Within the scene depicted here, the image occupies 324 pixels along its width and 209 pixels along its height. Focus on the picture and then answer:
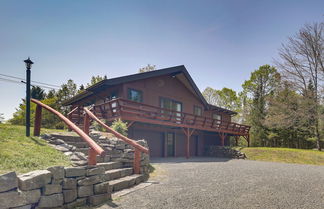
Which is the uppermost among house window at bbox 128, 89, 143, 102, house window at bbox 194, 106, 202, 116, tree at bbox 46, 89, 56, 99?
tree at bbox 46, 89, 56, 99

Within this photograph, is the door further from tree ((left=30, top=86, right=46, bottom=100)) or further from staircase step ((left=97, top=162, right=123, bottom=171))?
tree ((left=30, top=86, right=46, bottom=100))

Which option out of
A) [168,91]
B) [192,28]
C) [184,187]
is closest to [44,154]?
[184,187]

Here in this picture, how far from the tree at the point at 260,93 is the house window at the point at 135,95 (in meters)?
18.5

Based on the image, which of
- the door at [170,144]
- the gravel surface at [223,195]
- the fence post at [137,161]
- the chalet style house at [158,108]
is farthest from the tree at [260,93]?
the fence post at [137,161]

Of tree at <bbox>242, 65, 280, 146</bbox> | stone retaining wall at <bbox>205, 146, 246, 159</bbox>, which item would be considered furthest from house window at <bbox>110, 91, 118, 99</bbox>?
tree at <bbox>242, 65, 280, 146</bbox>

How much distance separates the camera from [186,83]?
1909 centimetres

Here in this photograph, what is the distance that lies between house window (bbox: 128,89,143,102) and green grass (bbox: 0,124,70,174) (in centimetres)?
796

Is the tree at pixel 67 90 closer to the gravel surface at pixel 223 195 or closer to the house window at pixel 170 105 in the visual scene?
the house window at pixel 170 105

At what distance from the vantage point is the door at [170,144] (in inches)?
647

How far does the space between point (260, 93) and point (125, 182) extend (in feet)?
97.8

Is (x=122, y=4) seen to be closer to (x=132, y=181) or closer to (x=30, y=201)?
(x=132, y=181)

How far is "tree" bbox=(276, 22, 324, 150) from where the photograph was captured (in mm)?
19984

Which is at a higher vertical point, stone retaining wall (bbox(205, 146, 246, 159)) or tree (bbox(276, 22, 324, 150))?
tree (bbox(276, 22, 324, 150))

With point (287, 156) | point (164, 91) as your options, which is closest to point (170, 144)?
point (164, 91)
